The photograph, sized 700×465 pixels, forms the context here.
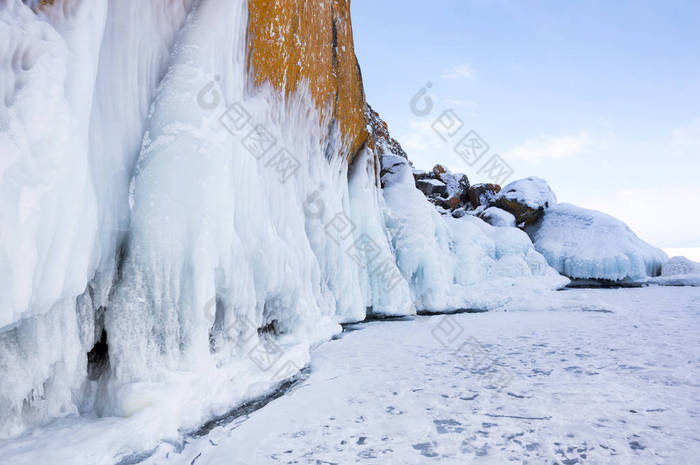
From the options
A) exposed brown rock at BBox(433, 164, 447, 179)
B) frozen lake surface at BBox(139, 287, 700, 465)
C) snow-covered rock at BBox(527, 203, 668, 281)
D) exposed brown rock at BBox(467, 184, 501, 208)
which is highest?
exposed brown rock at BBox(433, 164, 447, 179)

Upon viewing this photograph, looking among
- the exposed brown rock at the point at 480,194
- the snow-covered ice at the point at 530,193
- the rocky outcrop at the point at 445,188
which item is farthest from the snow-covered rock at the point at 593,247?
the exposed brown rock at the point at 480,194

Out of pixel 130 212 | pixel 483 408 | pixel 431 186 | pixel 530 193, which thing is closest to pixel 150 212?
pixel 130 212

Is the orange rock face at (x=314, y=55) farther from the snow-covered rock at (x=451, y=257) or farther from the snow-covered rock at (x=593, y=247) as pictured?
the snow-covered rock at (x=593, y=247)

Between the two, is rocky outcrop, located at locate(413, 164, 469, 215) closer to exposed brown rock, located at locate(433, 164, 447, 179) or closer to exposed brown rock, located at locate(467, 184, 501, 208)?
exposed brown rock, located at locate(433, 164, 447, 179)

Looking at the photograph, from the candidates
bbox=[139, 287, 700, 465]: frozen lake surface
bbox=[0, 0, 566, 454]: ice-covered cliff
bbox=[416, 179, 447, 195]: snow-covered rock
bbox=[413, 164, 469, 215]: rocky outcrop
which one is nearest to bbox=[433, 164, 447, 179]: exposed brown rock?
bbox=[413, 164, 469, 215]: rocky outcrop

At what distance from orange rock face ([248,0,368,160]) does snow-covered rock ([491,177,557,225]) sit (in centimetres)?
1138

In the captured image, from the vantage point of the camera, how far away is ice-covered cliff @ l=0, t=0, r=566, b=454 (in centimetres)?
160

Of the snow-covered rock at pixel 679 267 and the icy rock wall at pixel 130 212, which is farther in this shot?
the snow-covered rock at pixel 679 267

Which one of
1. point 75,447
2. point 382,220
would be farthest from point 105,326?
point 382,220

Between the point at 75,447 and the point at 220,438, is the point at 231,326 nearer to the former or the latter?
the point at 220,438

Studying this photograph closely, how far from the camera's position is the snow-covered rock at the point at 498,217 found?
15719 mm

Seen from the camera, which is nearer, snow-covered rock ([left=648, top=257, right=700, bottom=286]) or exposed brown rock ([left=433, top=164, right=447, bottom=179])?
snow-covered rock ([left=648, top=257, right=700, bottom=286])

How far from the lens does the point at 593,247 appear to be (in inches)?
571

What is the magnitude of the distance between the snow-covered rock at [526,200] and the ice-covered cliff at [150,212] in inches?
550
